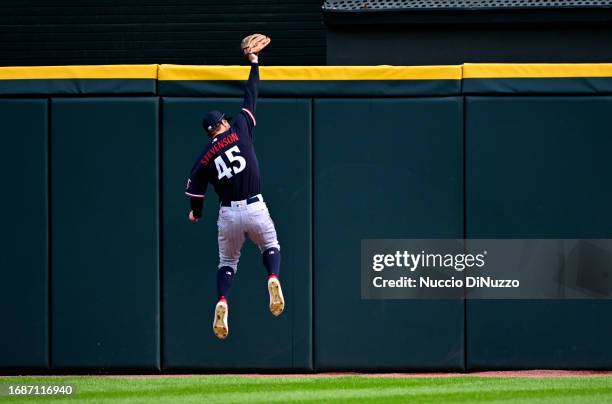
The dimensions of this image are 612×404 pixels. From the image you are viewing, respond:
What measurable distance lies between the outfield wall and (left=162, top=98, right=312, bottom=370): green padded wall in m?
0.01

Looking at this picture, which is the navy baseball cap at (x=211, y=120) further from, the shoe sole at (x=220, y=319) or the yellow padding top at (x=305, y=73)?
the shoe sole at (x=220, y=319)

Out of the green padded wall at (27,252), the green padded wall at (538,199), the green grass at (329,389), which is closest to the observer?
the green grass at (329,389)

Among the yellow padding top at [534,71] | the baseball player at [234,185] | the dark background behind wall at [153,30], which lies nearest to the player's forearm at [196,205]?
the baseball player at [234,185]

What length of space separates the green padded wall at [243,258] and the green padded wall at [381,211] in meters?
0.15

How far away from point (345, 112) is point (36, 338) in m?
3.44

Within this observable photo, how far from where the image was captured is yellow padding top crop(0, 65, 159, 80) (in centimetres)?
1043

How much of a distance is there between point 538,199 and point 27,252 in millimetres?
4598

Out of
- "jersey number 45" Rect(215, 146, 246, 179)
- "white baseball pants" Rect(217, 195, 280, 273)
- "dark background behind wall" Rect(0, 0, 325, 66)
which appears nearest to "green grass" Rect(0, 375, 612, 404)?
"white baseball pants" Rect(217, 195, 280, 273)

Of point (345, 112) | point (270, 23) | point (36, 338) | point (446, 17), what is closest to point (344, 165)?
point (345, 112)

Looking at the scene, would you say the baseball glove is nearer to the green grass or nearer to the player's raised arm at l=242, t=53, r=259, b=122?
the player's raised arm at l=242, t=53, r=259, b=122

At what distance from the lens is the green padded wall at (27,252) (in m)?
10.4

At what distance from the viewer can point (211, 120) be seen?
10.0m

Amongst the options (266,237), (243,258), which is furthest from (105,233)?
(266,237)

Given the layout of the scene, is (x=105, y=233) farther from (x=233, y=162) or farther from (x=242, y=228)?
(x=233, y=162)
